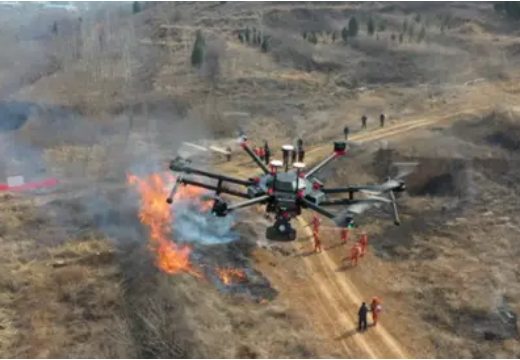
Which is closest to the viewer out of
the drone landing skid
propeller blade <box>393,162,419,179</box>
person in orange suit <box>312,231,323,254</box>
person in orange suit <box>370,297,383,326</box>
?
person in orange suit <box>370,297,383,326</box>

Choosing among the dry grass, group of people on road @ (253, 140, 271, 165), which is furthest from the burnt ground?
group of people on road @ (253, 140, 271, 165)

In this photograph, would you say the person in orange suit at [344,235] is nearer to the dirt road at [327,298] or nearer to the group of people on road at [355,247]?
the group of people on road at [355,247]

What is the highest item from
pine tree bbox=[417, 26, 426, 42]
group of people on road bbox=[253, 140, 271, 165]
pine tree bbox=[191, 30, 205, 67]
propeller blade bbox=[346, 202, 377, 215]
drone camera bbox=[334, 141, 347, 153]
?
pine tree bbox=[417, 26, 426, 42]

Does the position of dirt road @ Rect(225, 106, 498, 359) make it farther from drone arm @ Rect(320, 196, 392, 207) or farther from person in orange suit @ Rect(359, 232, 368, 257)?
drone arm @ Rect(320, 196, 392, 207)

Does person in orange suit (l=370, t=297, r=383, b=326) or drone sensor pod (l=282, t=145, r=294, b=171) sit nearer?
person in orange suit (l=370, t=297, r=383, b=326)

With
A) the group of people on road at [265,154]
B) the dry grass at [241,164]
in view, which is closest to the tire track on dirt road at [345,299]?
the dry grass at [241,164]

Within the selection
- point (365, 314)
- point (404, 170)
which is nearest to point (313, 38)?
point (404, 170)

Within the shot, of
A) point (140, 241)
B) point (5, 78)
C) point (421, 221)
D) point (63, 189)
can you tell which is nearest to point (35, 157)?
point (63, 189)
